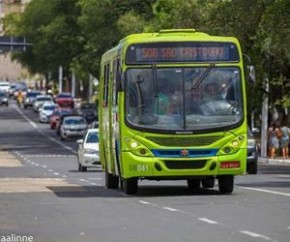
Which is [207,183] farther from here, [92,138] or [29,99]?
[29,99]

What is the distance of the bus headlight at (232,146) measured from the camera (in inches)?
893

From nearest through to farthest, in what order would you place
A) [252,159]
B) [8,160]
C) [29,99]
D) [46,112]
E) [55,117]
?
[252,159] → [8,160] → [55,117] → [46,112] → [29,99]

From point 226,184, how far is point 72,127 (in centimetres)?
5013

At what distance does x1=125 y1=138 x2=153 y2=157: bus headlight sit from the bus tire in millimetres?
962

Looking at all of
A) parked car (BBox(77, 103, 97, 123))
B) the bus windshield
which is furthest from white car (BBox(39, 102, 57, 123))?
the bus windshield

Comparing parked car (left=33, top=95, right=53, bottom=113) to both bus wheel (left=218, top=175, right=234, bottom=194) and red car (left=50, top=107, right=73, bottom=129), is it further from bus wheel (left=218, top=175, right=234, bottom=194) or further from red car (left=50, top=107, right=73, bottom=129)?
bus wheel (left=218, top=175, right=234, bottom=194)

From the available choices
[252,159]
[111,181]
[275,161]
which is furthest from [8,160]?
[111,181]

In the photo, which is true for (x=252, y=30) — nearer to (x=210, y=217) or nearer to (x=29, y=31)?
(x=210, y=217)

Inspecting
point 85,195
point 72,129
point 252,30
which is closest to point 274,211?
point 85,195

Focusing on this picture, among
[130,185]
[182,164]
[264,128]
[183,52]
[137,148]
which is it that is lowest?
[264,128]

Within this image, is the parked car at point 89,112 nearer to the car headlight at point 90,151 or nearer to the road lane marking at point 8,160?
the road lane marking at point 8,160

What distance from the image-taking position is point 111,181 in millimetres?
26422

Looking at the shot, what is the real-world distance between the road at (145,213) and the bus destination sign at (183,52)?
2.82m

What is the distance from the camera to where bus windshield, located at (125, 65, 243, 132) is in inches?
891
